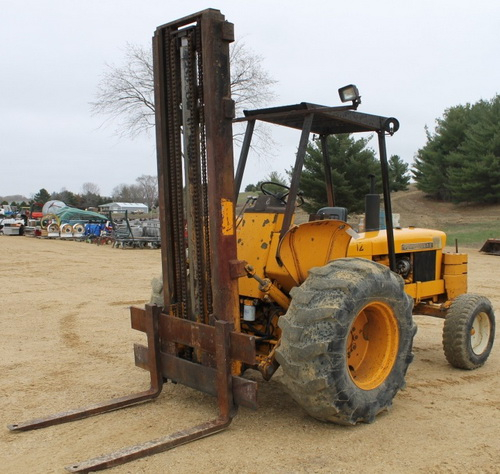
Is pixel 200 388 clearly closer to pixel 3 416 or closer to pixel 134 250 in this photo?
pixel 3 416

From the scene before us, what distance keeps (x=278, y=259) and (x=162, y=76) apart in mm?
1840

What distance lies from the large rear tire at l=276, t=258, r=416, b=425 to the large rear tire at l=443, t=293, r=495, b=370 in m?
1.46

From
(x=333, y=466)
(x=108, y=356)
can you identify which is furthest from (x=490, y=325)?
(x=108, y=356)

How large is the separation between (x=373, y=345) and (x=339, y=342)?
0.88m

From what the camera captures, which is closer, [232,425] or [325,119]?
[232,425]

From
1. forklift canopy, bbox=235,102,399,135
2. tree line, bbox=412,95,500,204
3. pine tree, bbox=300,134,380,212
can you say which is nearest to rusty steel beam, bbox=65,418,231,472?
forklift canopy, bbox=235,102,399,135

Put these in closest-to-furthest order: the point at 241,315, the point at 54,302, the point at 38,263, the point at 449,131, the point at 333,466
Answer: the point at 333,466
the point at 241,315
the point at 54,302
the point at 38,263
the point at 449,131

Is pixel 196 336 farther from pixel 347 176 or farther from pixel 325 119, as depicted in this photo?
pixel 347 176

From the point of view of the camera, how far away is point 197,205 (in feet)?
15.9

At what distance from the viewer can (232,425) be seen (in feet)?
14.9

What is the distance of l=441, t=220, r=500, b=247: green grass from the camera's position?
22.7 metres

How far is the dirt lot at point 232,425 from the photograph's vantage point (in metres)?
3.90

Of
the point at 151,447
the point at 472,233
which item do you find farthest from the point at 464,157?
the point at 151,447

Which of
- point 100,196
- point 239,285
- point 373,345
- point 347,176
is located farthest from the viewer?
point 100,196
